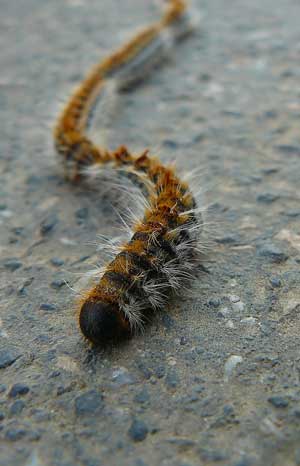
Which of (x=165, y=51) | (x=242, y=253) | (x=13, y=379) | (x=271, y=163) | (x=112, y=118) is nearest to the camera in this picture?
(x=13, y=379)

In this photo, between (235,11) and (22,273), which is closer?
(22,273)

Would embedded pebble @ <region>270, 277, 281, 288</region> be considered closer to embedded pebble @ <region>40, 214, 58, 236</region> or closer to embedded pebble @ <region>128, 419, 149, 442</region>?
embedded pebble @ <region>128, 419, 149, 442</region>

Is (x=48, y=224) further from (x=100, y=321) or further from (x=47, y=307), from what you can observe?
(x=100, y=321)

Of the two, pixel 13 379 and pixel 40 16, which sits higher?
pixel 40 16

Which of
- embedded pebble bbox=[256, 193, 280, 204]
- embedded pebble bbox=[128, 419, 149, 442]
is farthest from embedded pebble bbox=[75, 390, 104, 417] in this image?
embedded pebble bbox=[256, 193, 280, 204]

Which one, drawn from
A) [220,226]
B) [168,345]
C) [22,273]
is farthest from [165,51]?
[168,345]

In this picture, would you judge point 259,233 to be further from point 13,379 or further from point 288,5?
point 288,5

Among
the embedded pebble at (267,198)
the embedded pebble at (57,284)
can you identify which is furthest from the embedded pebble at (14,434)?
the embedded pebble at (267,198)
